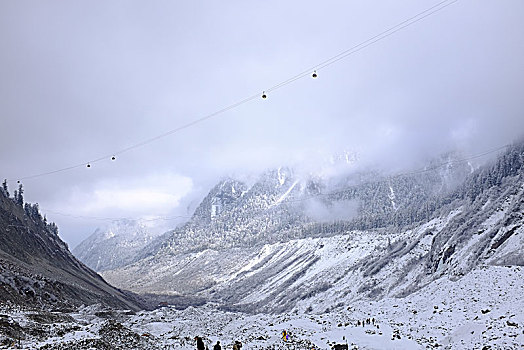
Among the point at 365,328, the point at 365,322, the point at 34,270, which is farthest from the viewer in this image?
the point at 34,270

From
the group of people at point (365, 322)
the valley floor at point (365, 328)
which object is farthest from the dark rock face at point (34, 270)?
the group of people at point (365, 322)

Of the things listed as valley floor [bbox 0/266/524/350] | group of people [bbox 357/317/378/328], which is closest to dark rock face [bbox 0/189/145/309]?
valley floor [bbox 0/266/524/350]

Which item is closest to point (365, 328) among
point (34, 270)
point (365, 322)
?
point (365, 322)

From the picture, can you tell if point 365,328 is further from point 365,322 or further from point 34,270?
point 34,270

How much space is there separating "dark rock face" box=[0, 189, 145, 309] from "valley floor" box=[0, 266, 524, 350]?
1982cm

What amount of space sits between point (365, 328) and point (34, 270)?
6179 cm

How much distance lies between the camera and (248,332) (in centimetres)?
3291

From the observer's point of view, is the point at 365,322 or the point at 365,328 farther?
the point at 365,322

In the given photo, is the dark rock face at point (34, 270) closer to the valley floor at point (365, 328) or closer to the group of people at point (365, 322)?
the valley floor at point (365, 328)

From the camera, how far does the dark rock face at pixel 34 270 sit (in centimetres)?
5430

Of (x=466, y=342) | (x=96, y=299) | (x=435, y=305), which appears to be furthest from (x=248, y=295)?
(x=466, y=342)

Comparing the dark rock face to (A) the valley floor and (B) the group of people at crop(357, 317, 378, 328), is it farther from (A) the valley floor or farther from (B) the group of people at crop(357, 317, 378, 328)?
(B) the group of people at crop(357, 317, 378, 328)

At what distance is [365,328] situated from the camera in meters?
31.7

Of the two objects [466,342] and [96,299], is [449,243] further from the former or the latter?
[96,299]
